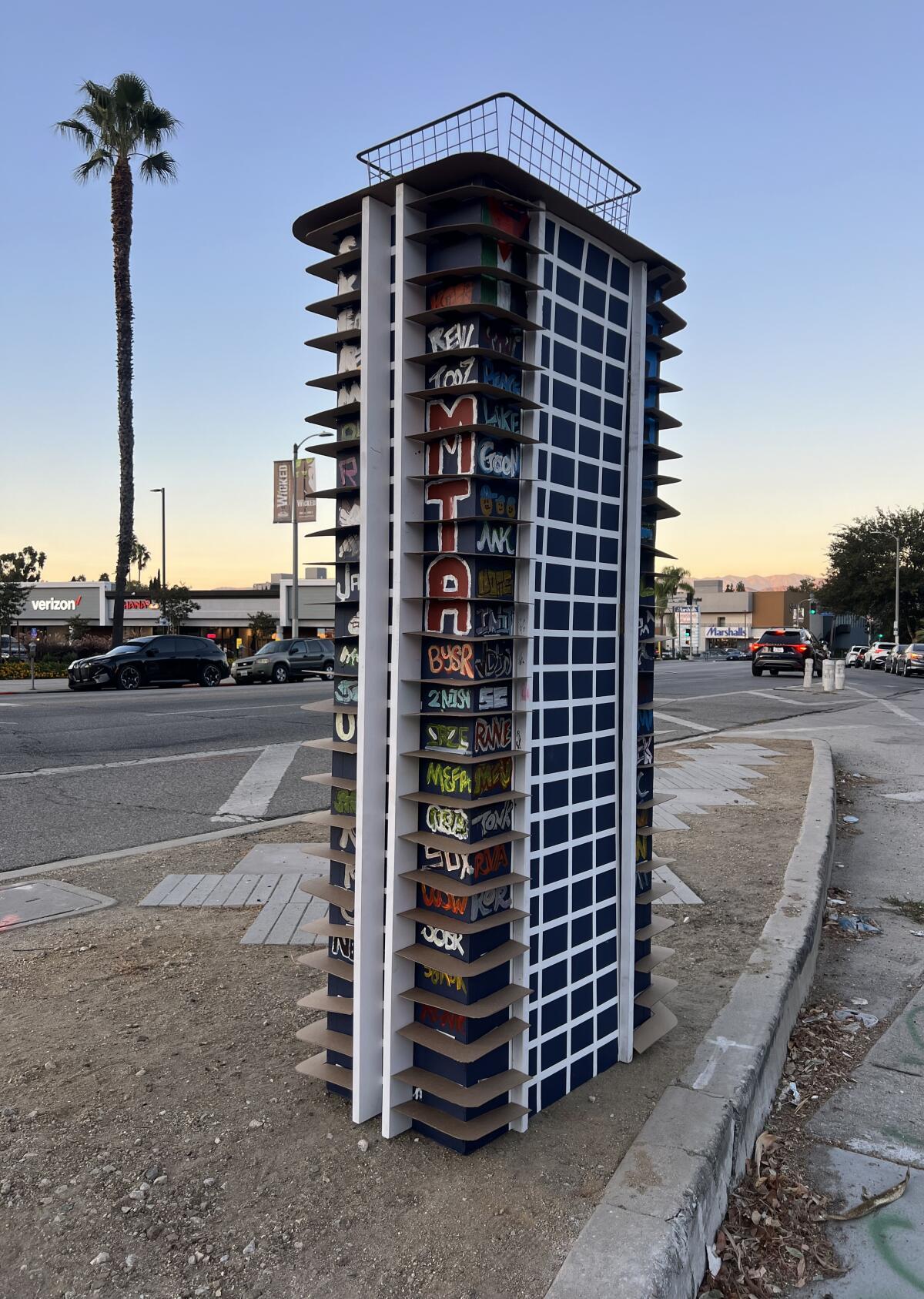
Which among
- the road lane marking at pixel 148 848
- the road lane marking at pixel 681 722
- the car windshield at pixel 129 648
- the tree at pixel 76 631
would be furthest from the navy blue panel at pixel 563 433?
the tree at pixel 76 631

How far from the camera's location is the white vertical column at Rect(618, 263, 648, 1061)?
2986mm

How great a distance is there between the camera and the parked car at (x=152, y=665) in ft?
75.1

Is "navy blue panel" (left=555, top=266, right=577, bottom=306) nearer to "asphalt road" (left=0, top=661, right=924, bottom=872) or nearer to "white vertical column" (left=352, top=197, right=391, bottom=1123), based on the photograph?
"white vertical column" (left=352, top=197, right=391, bottom=1123)

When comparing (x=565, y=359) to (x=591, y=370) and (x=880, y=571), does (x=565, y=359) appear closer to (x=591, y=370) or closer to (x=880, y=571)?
(x=591, y=370)

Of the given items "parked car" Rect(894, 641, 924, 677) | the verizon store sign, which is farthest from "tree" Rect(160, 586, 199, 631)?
"parked car" Rect(894, 641, 924, 677)

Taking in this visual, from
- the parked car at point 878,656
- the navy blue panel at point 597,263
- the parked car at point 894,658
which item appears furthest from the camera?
the parked car at point 878,656

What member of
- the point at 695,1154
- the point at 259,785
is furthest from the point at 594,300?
the point at 259,785

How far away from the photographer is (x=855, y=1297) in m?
2.20

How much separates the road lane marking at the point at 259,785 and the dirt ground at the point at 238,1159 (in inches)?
143

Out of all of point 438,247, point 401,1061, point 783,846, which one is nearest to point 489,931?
point 401,1061

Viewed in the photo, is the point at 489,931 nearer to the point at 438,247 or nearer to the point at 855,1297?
the point at 855,1297

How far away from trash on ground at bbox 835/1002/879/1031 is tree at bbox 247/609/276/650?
50.0 metres

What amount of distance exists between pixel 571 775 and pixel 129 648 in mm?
22897

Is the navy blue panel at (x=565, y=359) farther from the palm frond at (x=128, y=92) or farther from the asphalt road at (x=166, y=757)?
the palm frond at (x=128, y=92)
